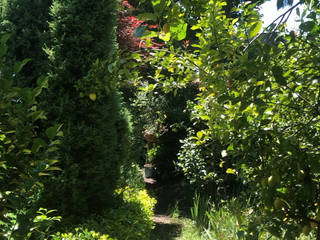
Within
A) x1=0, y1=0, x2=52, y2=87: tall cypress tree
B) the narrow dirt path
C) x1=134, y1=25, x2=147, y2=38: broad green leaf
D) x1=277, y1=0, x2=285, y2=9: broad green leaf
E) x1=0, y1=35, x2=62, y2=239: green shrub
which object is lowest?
the narrow dirt path

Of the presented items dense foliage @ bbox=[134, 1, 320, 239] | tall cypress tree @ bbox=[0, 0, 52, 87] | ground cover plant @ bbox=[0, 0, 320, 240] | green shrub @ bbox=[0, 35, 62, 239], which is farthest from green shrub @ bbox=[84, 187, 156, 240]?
green shrub @ bbox=[0, 35, 62, 239]

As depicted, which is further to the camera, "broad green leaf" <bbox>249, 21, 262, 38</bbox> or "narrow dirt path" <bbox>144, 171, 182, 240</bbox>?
"narrow dirt path" <bbox>144, 171, 182, 240</bbox>

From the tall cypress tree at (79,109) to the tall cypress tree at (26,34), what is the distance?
177 millimetres

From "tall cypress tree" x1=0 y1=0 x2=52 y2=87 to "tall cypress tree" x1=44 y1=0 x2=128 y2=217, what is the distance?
0.58 ft

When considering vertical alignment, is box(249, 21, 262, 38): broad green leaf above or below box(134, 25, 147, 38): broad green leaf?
above

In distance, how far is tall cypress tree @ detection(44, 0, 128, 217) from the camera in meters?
3.76

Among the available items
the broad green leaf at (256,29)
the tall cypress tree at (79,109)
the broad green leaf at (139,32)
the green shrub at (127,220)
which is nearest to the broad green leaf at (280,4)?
the broad green leaf at (256,29)

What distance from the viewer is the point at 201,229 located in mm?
5473

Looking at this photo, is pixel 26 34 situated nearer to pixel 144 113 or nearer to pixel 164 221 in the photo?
pixel 144 113

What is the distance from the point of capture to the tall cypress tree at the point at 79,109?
3.76 m

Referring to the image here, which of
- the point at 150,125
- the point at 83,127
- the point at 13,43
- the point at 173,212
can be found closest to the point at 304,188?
the point at 83,127

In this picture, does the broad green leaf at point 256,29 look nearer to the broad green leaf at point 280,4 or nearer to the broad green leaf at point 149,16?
the broad green leaf at point 280,4

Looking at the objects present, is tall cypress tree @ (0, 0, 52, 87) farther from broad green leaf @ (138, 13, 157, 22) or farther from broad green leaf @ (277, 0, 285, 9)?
broad green leaf @ (277, 0, 285, 9)

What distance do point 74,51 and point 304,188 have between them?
3.26 metres
